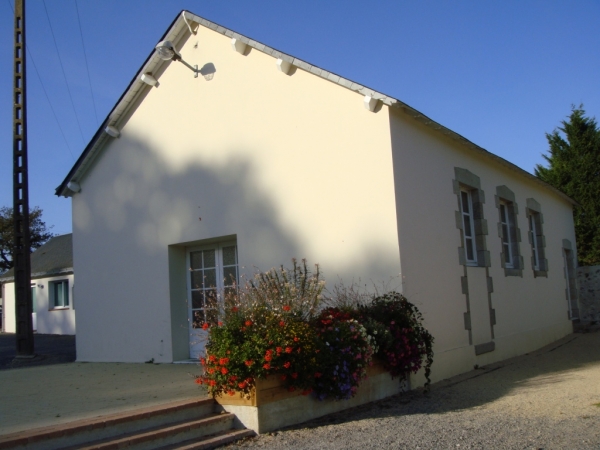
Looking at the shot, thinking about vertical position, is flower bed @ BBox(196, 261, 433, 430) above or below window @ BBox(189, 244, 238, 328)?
below

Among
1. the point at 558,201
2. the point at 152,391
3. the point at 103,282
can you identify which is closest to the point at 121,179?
the point at 103,282

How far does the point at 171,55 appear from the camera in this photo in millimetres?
11000

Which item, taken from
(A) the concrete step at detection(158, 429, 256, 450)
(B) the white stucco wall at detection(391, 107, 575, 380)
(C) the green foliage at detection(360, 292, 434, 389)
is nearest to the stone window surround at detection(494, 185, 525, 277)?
(B) the white stucco wall at detection(391, 107, 575, 380)

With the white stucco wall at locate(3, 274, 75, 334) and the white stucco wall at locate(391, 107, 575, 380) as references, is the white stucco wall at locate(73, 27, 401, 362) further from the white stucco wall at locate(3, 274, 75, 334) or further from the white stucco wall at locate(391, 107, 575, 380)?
the white stucco wall at locate(3, 274, 75, 334)

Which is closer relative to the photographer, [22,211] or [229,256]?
[229,256]

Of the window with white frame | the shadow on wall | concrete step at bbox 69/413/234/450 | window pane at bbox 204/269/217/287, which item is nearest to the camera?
concrete step at bbox 69/413/234/450

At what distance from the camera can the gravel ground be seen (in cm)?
586

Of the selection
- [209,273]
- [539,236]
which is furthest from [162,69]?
[539,236]

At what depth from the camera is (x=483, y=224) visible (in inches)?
452

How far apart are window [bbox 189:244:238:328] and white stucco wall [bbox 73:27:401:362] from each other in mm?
278

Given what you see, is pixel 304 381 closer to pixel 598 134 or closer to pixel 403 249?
pixel 403 249

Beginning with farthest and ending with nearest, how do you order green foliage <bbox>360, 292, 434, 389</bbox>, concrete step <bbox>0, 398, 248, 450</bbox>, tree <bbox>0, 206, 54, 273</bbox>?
1. tree <bbox>0, 206, 54, 273</bbox>
2. green foliage <bbox>360, 292, 434, 389</bbox>
3. concrete step <bbox>0, 398, 248, 450</bbox>

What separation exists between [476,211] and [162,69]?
21.5ft

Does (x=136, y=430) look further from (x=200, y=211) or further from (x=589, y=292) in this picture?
(x=589, y=292)
